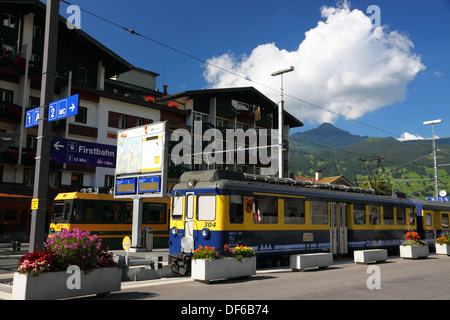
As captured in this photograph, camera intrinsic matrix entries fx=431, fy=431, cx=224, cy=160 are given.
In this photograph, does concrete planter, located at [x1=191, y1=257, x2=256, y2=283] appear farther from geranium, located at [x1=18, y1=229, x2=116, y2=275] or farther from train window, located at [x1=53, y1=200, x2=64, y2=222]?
train window, located at [x1=53, y1=200, x2=64, y2=222]

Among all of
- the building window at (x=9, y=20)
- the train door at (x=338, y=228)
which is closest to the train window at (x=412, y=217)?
the train door at (x=338, y=228)

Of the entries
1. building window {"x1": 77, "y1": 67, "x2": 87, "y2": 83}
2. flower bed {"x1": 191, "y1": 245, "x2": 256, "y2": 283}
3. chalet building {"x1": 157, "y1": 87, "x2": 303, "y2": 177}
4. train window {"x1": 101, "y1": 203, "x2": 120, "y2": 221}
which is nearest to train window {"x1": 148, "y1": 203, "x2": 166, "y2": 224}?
train window {"x1": 101, "y1": 203, "x2": 120, "y2": 221}

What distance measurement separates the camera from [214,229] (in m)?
14.0

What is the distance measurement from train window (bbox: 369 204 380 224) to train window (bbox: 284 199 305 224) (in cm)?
569

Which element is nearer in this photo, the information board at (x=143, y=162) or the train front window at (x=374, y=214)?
the information board at (x=143, y=162)

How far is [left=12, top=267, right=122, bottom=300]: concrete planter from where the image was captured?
27.6 ft

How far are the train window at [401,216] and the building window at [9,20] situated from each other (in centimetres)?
2865

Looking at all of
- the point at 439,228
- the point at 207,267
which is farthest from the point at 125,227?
the point at 439,228

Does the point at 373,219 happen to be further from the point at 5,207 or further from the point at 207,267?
the point at 5,207

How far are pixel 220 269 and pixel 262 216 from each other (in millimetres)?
3657

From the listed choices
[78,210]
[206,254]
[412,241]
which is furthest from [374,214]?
[78,210]

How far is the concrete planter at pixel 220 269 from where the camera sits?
1178 centimetres

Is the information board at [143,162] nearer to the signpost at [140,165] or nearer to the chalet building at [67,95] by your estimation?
the signpost at [140,165]

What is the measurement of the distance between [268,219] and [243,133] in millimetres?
30850
